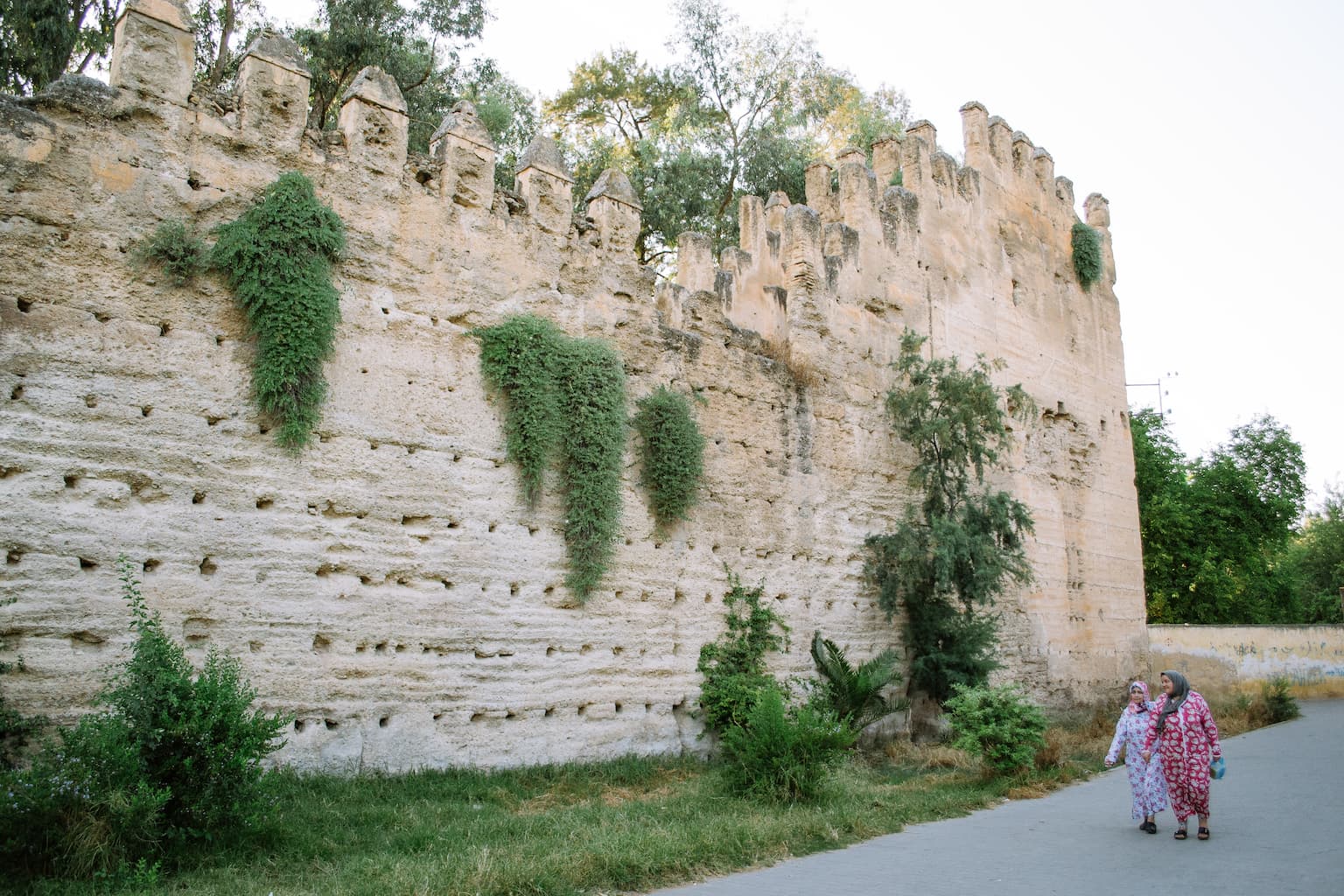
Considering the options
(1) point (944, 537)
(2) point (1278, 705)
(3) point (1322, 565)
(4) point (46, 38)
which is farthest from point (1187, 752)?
(3) point (1322, 565)

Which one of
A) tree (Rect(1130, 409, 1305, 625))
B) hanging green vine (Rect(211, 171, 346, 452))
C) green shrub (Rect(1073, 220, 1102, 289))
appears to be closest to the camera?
hanging green vine (Rect(211, 171, 346, 452))

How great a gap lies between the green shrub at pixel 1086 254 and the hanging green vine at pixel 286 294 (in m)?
14.7

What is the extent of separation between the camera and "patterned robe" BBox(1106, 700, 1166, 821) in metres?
7.41

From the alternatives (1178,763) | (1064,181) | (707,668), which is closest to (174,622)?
(707,668)

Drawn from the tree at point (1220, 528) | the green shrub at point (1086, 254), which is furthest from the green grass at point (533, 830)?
the tree at point (1220, 528)

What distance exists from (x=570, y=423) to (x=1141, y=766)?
578 cm

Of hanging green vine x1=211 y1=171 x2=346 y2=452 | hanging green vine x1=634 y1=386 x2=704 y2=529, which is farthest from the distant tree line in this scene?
hanging green vine x1=211 y1=171 x2=346 y2=452

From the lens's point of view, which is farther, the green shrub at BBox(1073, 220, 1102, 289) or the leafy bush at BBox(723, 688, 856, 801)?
the green shrub at BBox(1073, 220, 1102, 289)

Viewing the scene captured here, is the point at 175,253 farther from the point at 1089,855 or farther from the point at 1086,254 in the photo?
the point at 1086,254

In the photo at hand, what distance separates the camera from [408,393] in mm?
8633

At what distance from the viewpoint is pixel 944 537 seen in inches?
475

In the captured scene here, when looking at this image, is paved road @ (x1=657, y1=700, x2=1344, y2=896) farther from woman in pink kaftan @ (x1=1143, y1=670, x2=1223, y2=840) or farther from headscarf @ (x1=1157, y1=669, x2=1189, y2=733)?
headscarf @ (x1=1157, y1=669, x2=1189, y2=733)

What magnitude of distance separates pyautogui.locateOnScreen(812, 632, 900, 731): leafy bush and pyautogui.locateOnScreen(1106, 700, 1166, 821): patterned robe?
341 centimetres

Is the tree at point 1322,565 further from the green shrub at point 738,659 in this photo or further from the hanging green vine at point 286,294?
the hanging green vine at point 286,294
